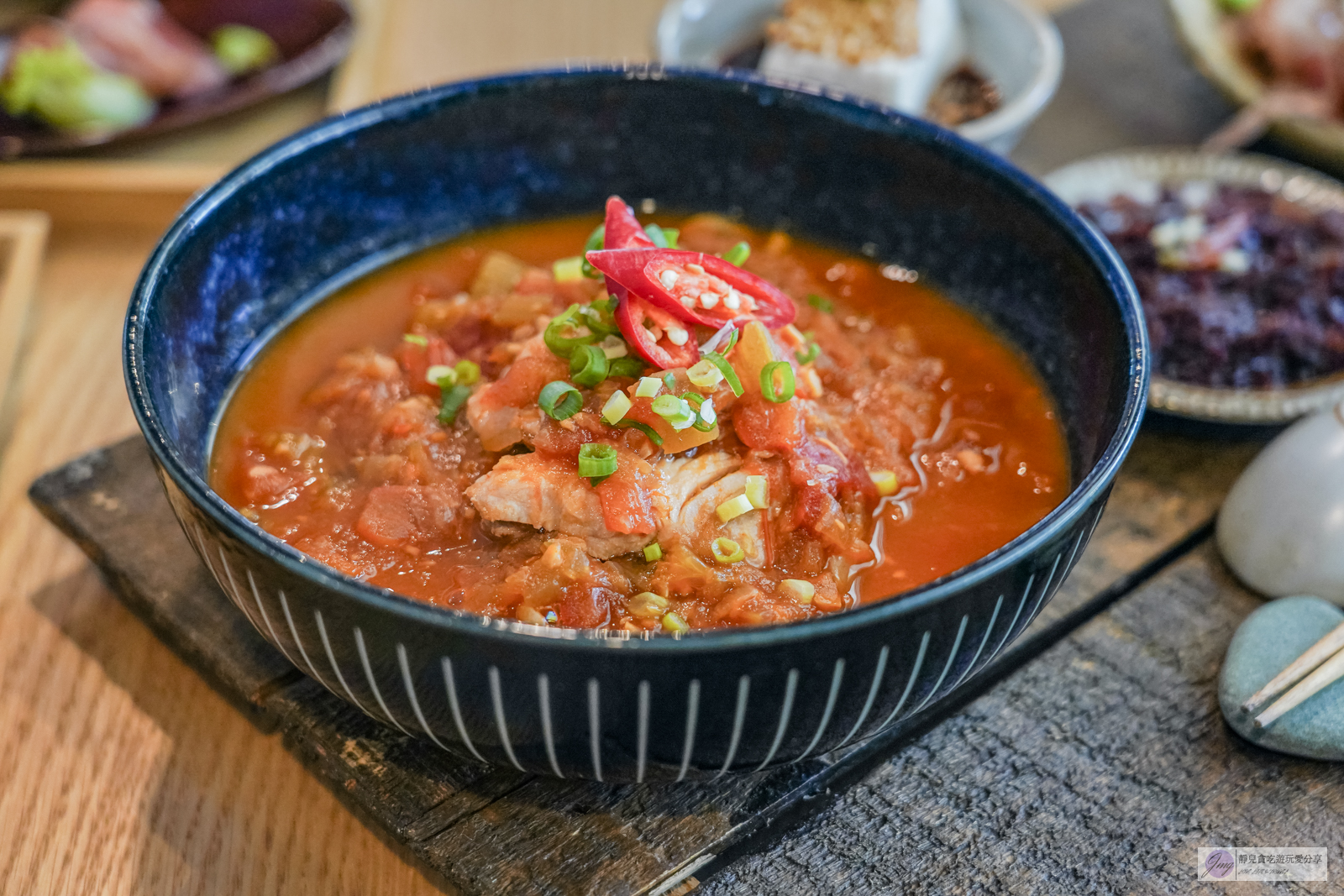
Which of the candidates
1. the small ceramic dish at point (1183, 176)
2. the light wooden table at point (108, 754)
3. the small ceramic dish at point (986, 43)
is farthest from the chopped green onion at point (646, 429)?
the small ceramic dish at point (986, 43)

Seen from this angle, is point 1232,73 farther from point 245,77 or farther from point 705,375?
point 245,77

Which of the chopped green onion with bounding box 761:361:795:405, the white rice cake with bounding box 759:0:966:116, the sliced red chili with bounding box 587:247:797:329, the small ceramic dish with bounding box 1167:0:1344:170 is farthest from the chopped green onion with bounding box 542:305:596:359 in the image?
the small ceramic dish with bounding box 1167:0:1344:170

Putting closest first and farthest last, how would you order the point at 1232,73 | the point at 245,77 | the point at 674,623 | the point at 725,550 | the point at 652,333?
1. the point at 674,623
2. the point at 725,550
3. the point at 652,333
4. the point at 1232,73
5. the point at 245,77

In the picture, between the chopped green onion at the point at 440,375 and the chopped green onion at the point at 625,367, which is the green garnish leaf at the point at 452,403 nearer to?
the chopped green onion at the point at 440,375

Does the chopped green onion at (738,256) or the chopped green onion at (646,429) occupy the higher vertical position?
the chopped green onion at (738,256)

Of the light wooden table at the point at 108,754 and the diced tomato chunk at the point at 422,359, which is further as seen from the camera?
the diced tomato chunk at the point at 422,359

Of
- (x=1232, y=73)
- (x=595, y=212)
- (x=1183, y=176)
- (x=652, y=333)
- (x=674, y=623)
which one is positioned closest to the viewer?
(x=674, y=623)

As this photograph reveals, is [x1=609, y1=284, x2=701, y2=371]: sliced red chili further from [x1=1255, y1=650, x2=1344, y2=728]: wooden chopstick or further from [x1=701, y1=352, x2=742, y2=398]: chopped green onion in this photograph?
[x1=1255, y1=650, x2=1344, y2=728]: wooden chopstick

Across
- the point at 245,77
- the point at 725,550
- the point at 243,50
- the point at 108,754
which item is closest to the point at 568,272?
the point at 725,550
